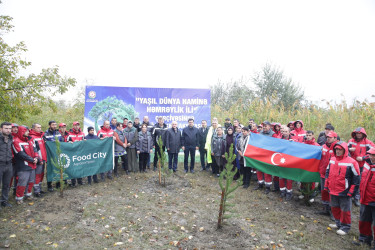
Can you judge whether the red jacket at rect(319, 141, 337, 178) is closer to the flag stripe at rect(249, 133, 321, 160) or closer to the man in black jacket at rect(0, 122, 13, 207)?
the flag stripe at rect(249, 133, 321, 160)

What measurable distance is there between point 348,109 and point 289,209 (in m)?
10.0

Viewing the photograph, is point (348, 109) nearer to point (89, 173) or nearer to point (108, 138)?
point (108, 138)

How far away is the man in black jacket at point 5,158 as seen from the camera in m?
5.71

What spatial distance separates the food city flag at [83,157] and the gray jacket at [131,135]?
0.68 meters

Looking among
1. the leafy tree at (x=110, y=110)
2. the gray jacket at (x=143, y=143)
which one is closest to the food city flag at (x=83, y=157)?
the gray jacket at (x=143, y=143)

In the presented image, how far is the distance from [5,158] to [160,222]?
4.19m

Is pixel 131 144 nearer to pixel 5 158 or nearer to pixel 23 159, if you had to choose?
pixel 23 159

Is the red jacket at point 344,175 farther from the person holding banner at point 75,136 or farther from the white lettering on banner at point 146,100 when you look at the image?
the white lettering on banner at point 146,100

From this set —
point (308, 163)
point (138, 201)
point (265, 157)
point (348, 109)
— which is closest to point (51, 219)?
point (138, 201)

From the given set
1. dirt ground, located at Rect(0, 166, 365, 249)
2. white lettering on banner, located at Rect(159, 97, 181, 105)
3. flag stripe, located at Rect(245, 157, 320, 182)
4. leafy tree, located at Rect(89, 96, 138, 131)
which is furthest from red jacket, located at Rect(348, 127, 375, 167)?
leafy tree, located at Rect(89, 96, 138, 131)

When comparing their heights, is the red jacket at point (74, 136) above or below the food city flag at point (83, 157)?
above

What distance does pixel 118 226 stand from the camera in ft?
17.1

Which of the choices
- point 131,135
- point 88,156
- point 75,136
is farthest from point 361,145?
point 75,136

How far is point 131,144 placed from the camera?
30.1 feet
